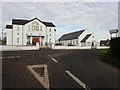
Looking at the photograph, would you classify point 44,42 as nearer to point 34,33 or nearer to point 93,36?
point 34,33

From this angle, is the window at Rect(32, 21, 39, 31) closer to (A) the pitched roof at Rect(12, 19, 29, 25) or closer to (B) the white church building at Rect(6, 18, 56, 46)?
(B) the white church building at Rect(6, 18, 56, 46)

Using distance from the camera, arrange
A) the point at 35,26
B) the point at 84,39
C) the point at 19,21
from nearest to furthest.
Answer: the point at 35,26 → the point at 19,21 → the point at 84,39

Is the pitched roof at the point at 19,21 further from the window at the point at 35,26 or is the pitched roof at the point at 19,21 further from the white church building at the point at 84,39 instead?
the white church building at the point at 84,39

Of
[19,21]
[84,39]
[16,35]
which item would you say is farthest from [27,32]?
[84,39]

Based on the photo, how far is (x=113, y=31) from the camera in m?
23.2

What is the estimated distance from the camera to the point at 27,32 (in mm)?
64750

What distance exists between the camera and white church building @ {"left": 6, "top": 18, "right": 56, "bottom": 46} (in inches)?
2527

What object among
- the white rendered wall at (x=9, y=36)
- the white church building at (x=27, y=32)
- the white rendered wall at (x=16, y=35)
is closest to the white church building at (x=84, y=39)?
the white church building at (x=27, y=32)

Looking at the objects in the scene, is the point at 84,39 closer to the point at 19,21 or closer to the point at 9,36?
the point at 19,21

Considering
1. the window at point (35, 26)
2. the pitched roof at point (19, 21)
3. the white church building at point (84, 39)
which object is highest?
the pitched roof at point (19, 21)

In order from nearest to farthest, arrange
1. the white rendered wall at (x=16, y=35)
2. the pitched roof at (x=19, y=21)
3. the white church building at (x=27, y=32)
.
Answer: the white rendered wall at (x=16, y=35) < the white church building at (x=27, y=32) < the pitched roof at (x=19, y=21)

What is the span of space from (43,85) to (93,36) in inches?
2911

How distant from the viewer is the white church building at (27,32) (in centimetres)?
6419

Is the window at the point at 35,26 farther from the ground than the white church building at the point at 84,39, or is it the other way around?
the window at the point at 35,26
